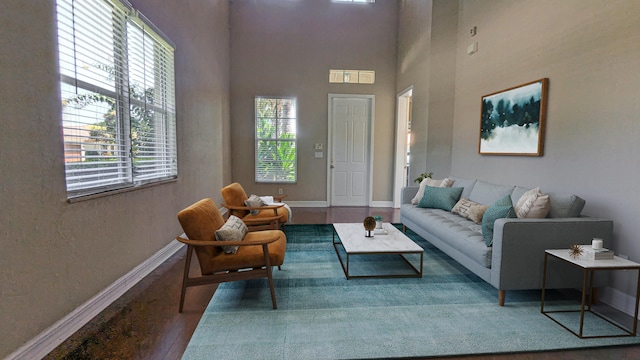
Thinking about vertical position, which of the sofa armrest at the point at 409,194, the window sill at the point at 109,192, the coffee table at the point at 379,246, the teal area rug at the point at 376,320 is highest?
the window sill at the point at 109,192

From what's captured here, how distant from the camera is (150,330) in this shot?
2.10m

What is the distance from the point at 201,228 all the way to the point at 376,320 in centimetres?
143

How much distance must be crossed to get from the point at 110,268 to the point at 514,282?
3.13 m

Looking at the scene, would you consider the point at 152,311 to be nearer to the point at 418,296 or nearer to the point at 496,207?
the point at 418,296

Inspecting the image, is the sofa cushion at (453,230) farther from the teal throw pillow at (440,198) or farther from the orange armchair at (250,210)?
the orange armchair at (250,210)

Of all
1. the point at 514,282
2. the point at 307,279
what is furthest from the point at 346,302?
the point at 514,282

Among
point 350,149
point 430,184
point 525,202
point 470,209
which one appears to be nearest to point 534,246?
point 525,202

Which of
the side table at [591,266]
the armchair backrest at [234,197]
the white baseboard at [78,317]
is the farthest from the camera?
the armchair backrest at [234,197]

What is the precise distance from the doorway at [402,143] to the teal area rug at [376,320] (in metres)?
3.78

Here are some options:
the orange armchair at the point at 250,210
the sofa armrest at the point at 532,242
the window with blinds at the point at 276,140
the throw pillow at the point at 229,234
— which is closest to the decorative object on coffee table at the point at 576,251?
the sofa armrest at the point at 532,242

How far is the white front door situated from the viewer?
22.1 ft

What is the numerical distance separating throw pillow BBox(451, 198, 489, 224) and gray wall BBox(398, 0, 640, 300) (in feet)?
1.74

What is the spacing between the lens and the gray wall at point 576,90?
2.37 m

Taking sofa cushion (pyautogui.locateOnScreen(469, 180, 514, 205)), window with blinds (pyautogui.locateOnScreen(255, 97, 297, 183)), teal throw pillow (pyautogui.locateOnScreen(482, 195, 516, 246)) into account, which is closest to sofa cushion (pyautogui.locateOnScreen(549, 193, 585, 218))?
teal throw pillow (pyautogui.locateOnScreen(482, 195, 516, 246))
